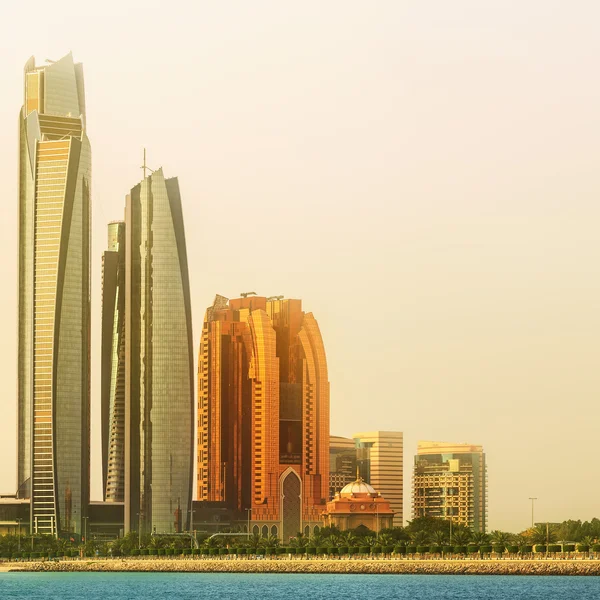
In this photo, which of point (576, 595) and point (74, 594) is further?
point (74, 594)

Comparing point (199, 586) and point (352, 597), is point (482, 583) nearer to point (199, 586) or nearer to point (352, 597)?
point (352, 597)

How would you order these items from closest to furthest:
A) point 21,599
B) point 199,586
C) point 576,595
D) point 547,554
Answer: point 576,595
point 21,599
point 199,586
point 547,554

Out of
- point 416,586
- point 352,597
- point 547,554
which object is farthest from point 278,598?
point 547,554

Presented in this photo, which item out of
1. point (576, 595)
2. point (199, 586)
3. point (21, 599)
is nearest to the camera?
point (576, 595)

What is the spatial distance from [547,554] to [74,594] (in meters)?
63.7

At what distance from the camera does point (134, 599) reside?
16525cm

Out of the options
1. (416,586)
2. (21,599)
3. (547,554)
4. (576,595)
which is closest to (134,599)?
(21,599)

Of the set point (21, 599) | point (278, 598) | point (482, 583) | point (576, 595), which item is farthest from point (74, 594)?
point (576, 595)

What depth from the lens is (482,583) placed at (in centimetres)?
17912

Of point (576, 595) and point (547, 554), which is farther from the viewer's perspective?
point (547, 554)

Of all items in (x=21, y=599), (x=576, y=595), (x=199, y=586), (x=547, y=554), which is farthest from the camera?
(x=547, y=554)

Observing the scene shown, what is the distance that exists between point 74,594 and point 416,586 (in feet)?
133

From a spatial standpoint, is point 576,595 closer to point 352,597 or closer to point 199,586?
point 352,597

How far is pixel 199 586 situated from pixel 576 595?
51.9 meters
